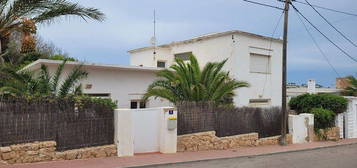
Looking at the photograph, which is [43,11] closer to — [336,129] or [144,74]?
[144,74]

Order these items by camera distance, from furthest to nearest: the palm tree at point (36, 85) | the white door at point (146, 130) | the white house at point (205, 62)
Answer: the white house at point (205, 62)
the white door at point (146, 130)
the palm tree at point (36, 85)

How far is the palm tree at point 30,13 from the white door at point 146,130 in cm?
384

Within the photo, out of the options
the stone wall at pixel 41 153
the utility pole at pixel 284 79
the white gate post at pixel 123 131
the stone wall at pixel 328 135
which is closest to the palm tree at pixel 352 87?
the stone wall at pixel 328 135

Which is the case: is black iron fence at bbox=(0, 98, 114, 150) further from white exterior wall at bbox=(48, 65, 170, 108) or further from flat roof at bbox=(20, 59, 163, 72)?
white exterior wall at bbox=(48, 65, 170, 108)

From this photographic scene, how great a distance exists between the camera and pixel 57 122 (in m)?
9.05

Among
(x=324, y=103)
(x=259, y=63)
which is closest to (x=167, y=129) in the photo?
(x=259, y=63)

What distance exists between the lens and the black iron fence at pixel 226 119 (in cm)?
1199

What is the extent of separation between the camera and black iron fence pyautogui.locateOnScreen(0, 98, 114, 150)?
27.1 ft

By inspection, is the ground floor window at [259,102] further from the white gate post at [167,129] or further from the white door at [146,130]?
the white door at [146,130]

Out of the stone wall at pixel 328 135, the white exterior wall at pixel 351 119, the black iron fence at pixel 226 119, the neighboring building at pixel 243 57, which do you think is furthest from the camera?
the white exterior wall at pixel 351 119

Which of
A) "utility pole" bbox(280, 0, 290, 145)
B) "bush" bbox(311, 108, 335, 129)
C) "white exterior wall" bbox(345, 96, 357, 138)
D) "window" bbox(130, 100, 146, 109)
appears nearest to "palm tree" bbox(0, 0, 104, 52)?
"window" bbox(130, 100, 146, 109)

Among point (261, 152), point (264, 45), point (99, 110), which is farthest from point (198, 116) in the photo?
point (264, 45)

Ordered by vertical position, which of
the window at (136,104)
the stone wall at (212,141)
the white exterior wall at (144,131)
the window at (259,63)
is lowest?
the stone wall at (212,141)

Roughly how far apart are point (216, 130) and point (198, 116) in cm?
121
